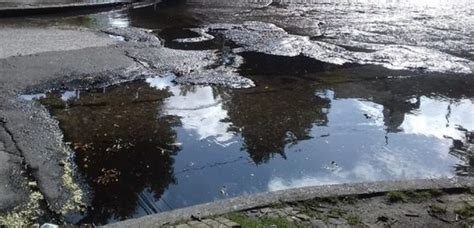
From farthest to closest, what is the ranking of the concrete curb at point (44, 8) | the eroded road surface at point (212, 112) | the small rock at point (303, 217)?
1. the concrete curb at point (44, 8)
2. the eroded road surface at point (212, 112)
3. the small rock at point (303, 217)

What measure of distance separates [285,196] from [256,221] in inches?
18.1

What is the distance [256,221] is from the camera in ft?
12.8

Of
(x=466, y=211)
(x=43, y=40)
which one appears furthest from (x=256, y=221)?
(x=43, y=40)

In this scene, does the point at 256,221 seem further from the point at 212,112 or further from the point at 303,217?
the point at 212,112

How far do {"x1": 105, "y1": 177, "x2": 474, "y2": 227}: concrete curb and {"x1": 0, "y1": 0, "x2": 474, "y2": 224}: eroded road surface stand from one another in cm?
51

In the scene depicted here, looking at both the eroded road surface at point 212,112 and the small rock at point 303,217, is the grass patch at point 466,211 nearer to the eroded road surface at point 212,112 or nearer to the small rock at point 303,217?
the eroded road surface at point 212,112

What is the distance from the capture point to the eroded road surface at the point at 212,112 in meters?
4.86

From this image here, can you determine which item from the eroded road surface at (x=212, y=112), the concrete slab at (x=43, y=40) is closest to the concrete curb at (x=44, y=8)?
the eroded road surface at (x=212, y=112)

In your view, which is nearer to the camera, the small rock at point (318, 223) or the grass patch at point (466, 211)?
the small rock at point (318, 223)

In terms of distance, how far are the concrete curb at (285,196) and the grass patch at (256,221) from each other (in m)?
0.10

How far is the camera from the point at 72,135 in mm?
5711

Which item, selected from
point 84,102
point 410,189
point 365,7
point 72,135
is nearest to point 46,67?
point 84,102

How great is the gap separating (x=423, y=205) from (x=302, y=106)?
2.83m

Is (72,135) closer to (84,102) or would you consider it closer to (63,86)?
(84,102)
